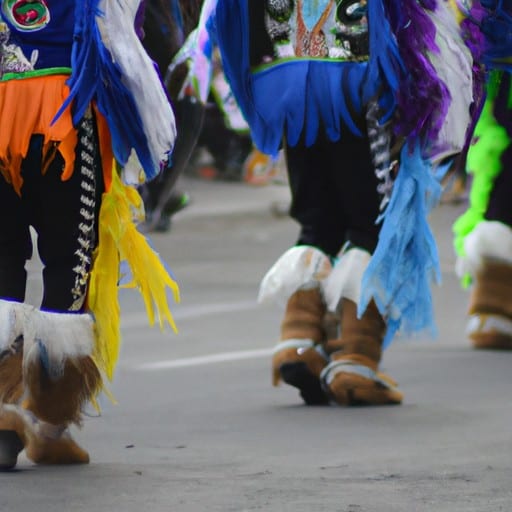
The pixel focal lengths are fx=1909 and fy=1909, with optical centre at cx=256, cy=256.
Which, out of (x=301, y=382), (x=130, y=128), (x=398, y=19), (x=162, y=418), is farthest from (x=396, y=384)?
(x=130, y=128)

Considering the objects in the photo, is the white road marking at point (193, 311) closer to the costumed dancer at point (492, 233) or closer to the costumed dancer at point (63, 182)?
the costumed dancer at point (492, 233)

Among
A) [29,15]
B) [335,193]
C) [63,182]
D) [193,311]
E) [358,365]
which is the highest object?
[29,15]

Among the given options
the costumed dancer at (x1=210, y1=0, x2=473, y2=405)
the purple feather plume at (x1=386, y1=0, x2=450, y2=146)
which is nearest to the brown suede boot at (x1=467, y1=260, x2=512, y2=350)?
the costumed dancer at (x1=210, y1=0, x2=473, y2=405)

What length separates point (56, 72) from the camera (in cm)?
479

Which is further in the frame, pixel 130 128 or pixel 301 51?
pixel 301 51

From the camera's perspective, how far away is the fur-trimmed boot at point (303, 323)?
6.02m

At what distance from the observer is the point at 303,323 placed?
6.07 m

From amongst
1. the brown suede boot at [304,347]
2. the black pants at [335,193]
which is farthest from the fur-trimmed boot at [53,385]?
the black pants at [335,193]

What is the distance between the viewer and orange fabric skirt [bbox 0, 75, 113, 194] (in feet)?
15.6

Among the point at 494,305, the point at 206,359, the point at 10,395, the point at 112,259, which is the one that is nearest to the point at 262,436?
the point at 112,259

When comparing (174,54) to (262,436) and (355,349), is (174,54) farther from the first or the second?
(262,436)

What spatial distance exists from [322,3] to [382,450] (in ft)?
4.94

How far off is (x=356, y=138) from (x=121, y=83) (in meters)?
1.35

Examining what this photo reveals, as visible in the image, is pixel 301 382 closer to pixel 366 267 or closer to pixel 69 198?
pixel 366 267
